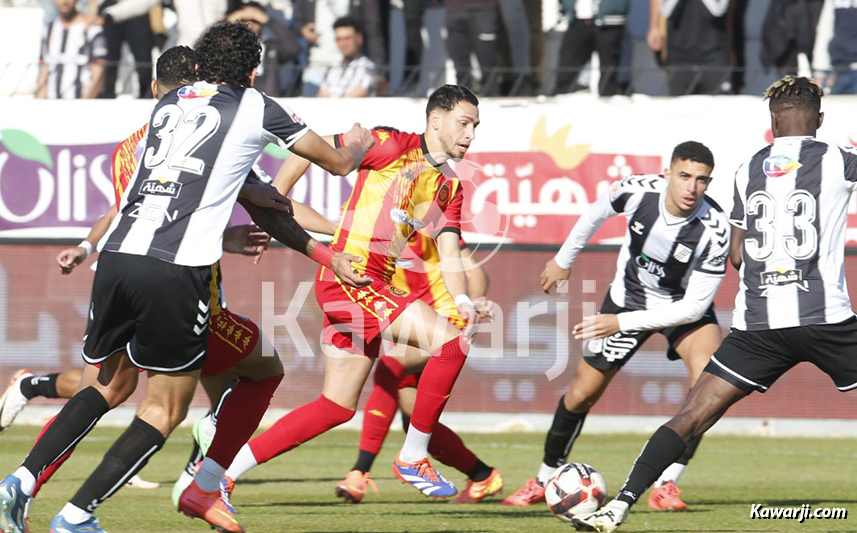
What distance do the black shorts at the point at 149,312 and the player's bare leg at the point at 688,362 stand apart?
3.58 metres

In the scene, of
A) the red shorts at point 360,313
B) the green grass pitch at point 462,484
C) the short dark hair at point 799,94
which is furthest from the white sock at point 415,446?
the short dark hair at point 799,94

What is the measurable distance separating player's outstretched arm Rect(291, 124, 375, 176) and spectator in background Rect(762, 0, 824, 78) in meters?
8.63

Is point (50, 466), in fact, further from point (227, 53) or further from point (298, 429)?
point (227, 53)

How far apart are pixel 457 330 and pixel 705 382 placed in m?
1.45

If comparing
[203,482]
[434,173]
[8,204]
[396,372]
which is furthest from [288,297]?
[203,482]

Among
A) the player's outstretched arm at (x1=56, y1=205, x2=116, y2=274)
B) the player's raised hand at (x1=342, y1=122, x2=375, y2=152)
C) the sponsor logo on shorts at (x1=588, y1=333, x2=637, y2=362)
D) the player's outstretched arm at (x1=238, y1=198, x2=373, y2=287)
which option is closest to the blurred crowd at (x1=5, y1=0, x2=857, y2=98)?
the sponsor logo on shorts at (x1=588, y1=333, x2=637, y2=362)

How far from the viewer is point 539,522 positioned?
6770mm

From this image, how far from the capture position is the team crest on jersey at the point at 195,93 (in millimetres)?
5242

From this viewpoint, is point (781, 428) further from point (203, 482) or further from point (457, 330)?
point (203, 482)

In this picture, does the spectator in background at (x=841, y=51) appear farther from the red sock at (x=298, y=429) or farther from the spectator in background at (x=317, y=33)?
the red sock at (x=298, y=429)

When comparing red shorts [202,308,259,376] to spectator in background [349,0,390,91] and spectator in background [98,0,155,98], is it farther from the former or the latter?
spectator in background [98,0,155,98]

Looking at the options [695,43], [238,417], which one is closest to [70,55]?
[695,43]

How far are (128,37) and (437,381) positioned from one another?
27.0ft

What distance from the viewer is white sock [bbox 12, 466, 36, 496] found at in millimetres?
5211
